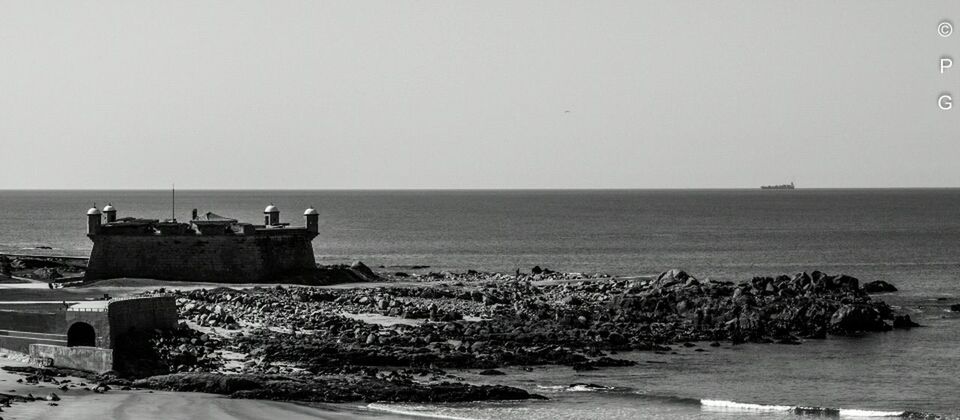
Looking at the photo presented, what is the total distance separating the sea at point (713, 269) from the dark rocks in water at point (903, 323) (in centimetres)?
63

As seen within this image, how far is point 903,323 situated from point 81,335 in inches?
1323

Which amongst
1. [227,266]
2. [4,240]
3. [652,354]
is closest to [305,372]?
[652,354]

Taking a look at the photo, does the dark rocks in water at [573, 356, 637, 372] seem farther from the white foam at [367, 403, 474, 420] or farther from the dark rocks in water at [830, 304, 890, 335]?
the dark rocks in water at [830, 304, 890, 335]

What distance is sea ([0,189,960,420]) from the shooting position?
3559 cm

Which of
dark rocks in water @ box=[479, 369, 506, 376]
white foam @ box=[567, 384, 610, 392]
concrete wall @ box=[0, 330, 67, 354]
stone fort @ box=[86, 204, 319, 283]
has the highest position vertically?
stone fort @ box=[86, 204, 319, 283]

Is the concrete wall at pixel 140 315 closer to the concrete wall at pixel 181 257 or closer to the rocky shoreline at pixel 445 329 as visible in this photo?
the rocky shoreline at pixel 445 329

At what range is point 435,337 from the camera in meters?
45.1

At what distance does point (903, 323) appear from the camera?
5356 cm

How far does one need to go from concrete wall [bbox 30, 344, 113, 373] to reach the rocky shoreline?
0.59 metres

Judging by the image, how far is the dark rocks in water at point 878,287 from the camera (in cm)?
6806

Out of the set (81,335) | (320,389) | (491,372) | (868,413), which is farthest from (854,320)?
(81,335)

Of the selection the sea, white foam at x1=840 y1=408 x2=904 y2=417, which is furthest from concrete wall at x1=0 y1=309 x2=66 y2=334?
white foam at x1=840 y1=408 x2=904 y2=417

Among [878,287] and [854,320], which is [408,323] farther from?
[878,287]

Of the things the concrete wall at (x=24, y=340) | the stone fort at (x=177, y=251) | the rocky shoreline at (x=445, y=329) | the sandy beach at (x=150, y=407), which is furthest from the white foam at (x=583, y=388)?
the stone fort at (x=177, y=251)
